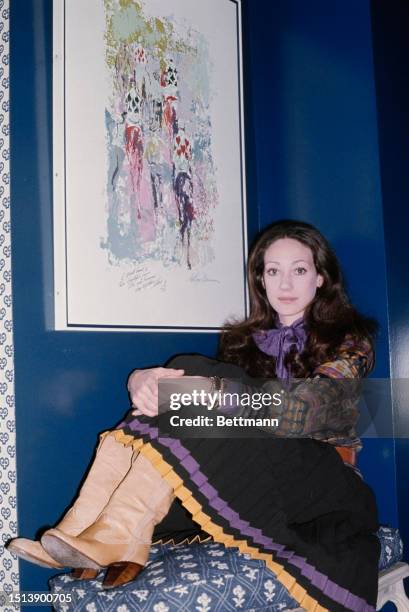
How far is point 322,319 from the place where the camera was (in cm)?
Answer: 158

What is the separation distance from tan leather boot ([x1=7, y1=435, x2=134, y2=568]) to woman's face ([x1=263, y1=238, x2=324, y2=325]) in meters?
0.60

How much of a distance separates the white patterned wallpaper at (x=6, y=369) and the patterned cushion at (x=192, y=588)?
0.93 ft

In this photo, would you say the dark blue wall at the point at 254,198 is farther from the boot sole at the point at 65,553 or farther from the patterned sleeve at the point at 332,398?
the boot sole at the point at 65,553

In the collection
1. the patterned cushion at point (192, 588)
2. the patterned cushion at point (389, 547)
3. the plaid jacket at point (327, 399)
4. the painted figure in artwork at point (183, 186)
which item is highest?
the painted figure in artwork at point (183, 186)

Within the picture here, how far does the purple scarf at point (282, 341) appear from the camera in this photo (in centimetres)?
155

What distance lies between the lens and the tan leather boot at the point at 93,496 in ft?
3.59

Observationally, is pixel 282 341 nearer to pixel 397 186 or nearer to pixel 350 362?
pixel 350 362

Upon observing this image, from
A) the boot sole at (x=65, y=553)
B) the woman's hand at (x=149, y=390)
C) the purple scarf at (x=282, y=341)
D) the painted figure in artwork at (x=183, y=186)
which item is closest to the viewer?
the boot sole at (x=65, y=553)

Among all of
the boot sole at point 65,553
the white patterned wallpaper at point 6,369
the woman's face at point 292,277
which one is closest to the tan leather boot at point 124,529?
the boot sole at point 65,553

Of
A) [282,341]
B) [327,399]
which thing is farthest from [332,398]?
[282,341]

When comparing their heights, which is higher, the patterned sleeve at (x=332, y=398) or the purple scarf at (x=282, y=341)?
the purple scarf at (x=282, y=341)

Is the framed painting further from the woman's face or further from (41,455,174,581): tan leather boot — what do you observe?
(41,455,174,581): tan leather boot

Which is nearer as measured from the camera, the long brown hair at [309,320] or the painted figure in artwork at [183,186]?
the long brown hair at [309,320]

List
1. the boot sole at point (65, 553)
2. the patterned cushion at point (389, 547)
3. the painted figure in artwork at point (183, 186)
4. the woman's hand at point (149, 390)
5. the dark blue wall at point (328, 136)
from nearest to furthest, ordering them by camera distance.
→ the boot sole at point (65, 553) → the woman's hand at point (149, 390) → the patterned cushion at point (389, 547) → the dark blue wall at point (328, 136) → the painted figure in artwork at point (183, 186)
